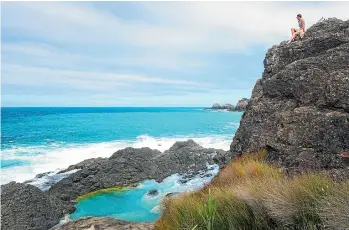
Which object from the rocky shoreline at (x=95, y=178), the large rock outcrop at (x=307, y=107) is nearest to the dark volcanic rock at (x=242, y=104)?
the rocky shoreline at (x=95, y=178)

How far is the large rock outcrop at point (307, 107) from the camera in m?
8.59

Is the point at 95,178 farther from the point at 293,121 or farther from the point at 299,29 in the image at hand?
the point at 293,121

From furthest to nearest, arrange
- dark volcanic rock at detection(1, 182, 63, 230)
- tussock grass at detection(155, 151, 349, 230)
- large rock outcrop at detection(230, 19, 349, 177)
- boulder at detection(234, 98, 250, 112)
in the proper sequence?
boulder at detection(234, 98, 250, 112) → dark volcanic rock at detection(1, 182, 63, 230) → large rock outcrop at detection(230, 19, 349, 177) → tussock grass at detection(155, 151, 349, 230)

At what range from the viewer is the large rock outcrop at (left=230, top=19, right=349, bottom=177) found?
28.2ft

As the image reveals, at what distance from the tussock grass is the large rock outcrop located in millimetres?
2427

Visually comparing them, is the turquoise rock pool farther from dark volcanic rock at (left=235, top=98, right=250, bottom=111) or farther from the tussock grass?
dark volcanic rock at (left=235, top=98, right=250, bottom=111)

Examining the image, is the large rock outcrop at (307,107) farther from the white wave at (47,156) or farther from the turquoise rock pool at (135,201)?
the white wave at (47,156)

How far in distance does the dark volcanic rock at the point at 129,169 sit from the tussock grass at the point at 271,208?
53.6 feet

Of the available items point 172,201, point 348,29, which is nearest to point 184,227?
point 172,201

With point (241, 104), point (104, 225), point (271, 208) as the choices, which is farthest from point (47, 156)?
point (241, 104)

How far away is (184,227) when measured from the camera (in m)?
6.41

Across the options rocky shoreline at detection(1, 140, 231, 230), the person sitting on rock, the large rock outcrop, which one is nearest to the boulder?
→ rocky shoreline at detection(1, 140, 231, 230)

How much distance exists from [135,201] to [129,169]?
6364mm

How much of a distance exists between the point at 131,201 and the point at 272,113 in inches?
547
